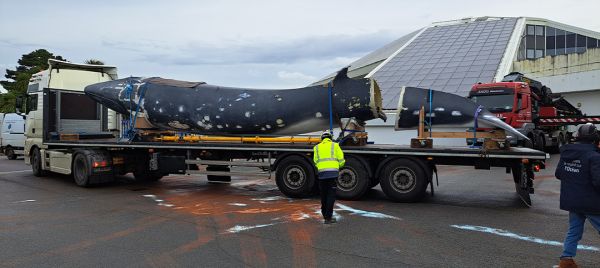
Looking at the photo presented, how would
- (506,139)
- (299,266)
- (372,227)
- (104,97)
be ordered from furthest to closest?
1. (104,97)
2. (506,139)
3. (372,227)
4. (299,266)

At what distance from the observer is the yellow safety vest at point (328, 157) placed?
24.9ft

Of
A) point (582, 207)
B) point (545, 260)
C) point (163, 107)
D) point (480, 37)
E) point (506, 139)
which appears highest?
point (480, 37)

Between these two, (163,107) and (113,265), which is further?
(163,107)

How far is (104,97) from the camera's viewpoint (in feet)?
41.8

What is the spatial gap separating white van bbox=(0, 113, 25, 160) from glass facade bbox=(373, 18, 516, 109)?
19020 millimetres

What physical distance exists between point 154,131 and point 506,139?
828 cm

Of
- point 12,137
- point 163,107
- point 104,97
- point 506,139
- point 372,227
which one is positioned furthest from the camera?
point 12,137

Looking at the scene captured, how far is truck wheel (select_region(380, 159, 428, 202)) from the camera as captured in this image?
8984 millimetres

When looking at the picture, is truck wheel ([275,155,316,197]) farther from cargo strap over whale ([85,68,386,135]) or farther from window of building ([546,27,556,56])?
window of building ([546,27,556,56])

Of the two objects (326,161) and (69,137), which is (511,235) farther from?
(69,137)

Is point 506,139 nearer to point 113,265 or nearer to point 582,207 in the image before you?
point 582,207

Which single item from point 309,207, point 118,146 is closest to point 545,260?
point 309,207

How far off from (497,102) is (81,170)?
46.6 ft

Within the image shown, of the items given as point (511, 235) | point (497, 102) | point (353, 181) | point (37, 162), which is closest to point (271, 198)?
point (353, 181)
